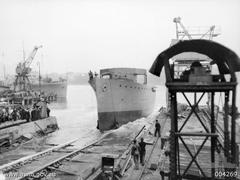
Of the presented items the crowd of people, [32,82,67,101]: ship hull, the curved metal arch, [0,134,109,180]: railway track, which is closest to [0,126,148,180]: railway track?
[0,134,109,180]: railway track

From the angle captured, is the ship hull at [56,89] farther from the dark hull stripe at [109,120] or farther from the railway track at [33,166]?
the railway track at [33,166]

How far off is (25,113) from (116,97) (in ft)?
34.0

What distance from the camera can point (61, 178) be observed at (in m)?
11.3

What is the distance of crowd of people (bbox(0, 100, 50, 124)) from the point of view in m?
25.5

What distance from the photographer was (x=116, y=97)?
30359mm

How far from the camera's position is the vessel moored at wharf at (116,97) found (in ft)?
97.1

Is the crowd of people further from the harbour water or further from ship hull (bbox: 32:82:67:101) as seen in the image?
ship hull (bbox: 32:82:67:101)

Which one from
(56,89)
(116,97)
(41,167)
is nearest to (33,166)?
(41,167)

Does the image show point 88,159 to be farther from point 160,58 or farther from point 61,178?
point 160,58

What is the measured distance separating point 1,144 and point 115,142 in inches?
377

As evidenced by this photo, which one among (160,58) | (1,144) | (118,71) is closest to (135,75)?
(118,71)

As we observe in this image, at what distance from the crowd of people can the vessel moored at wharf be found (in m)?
6.63

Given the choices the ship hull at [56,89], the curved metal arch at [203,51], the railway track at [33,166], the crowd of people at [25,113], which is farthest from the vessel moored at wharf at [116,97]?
the ship hull at [56,89]

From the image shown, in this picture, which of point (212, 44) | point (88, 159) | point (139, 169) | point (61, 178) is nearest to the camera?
point (212, 44)
